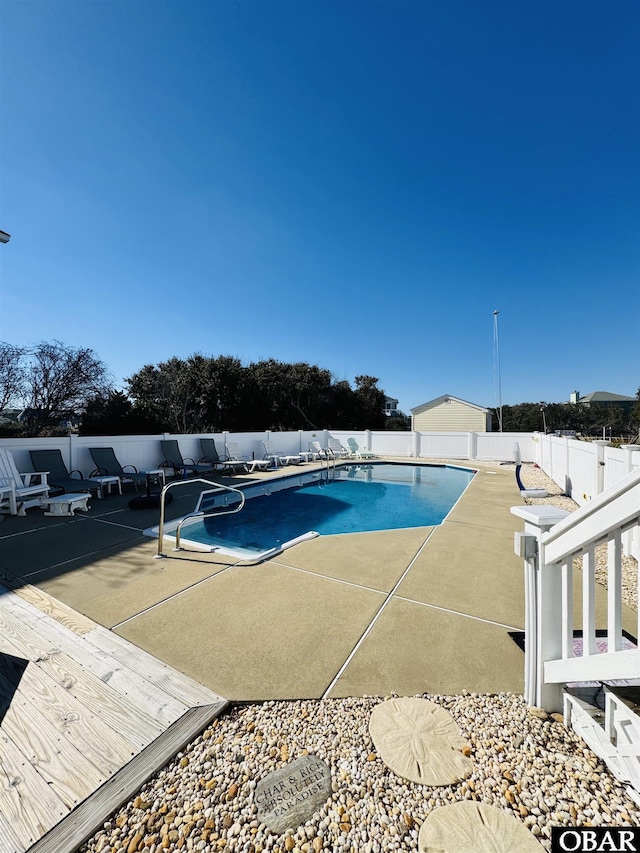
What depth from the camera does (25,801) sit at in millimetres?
1446

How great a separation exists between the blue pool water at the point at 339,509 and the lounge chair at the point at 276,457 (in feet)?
6.74

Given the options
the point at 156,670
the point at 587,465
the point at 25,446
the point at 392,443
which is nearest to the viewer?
the point at 156,670

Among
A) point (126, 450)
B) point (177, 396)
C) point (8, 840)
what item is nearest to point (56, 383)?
point (177, 396)

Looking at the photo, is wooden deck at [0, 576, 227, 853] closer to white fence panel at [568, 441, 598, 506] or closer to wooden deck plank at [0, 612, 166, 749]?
wooden deck plank at [0, 612, 166, 749]

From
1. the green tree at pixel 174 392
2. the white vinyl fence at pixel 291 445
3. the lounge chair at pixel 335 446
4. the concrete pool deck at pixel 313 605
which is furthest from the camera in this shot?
the green tree at pixel 174 392

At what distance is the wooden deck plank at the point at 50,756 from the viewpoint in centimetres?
150

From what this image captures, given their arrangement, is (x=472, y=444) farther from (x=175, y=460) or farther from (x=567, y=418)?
(x=567, y=418)

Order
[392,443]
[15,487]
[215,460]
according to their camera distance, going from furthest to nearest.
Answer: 1. [392,443]
2. [215,460]
3. [15,487]

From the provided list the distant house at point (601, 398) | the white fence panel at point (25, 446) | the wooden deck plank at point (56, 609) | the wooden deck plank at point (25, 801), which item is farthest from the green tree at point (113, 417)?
the distant house at point (601, 398)

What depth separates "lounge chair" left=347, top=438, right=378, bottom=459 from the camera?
50.5 ft

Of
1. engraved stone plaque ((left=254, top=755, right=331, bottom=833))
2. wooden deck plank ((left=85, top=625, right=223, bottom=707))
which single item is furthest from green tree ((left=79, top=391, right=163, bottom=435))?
engraved stone plaque ((left=254, top=755, right=331, bottom=833))

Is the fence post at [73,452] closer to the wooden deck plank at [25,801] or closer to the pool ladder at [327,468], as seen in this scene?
the pool ladder at [327,468]

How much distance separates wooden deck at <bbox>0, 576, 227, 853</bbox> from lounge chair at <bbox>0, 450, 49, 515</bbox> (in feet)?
14.6

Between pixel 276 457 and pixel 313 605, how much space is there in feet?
32.6
